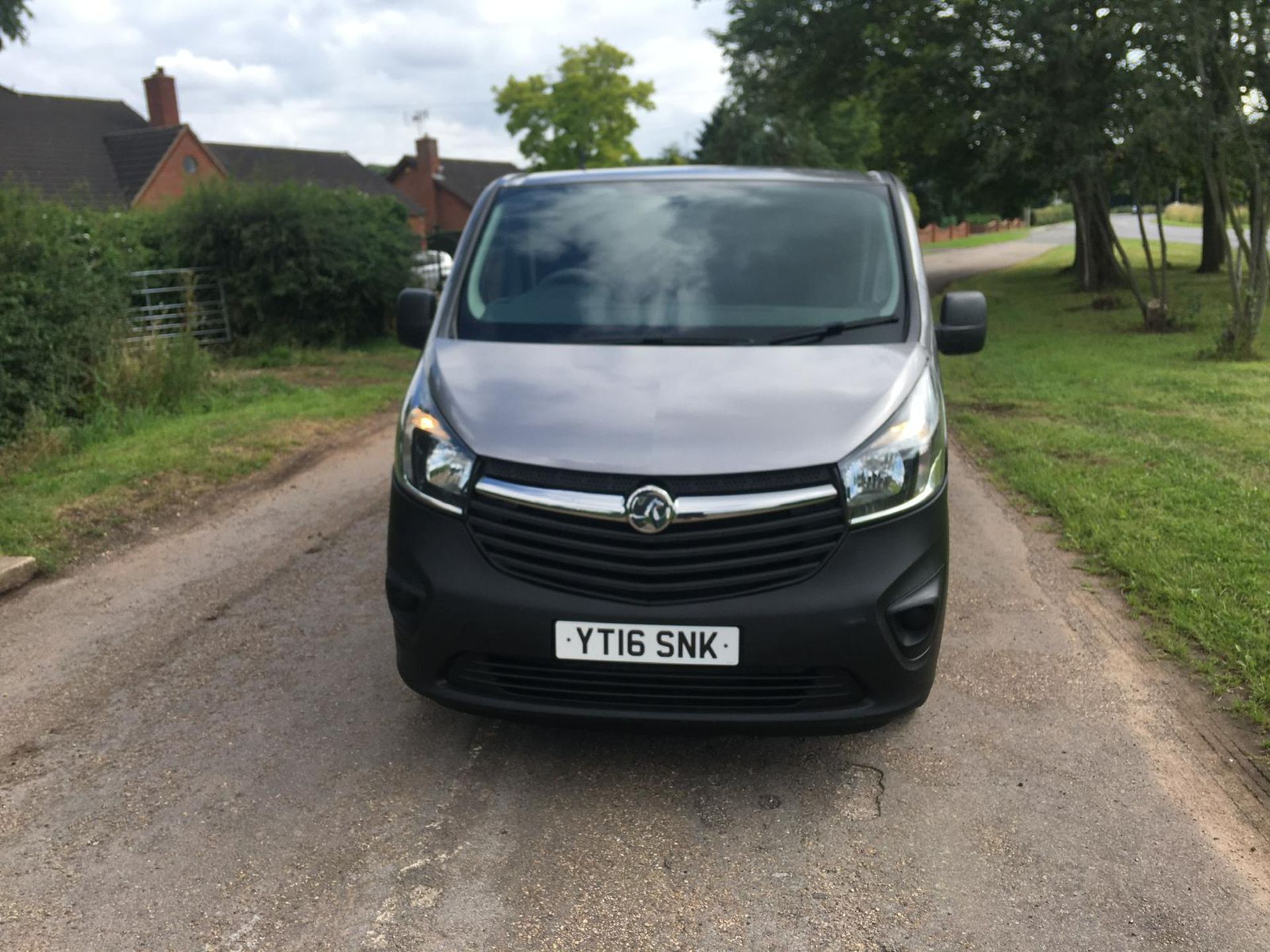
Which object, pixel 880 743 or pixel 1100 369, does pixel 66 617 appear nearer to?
pixel 880 743

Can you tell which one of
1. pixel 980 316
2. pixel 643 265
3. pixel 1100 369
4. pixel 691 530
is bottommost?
pixel 1100 369

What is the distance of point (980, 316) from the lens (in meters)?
4.52

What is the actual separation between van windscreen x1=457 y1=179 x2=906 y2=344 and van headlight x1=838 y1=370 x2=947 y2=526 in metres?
0.51

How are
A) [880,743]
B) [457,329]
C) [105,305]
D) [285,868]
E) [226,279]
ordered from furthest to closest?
[226,279] < [105,305] < [457,329] < [880,743] < [285,868]

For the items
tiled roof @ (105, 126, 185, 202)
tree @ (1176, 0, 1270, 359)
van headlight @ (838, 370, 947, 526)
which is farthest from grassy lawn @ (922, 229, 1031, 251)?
van headlight @ (838, 370, 947, 526)

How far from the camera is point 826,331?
12.8 ft

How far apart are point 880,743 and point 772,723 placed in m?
0.74

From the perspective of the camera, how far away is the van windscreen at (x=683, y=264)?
4004 millimetres

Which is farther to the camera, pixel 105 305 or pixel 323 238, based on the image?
pixel 323 238

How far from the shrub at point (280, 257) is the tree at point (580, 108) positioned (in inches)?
1716

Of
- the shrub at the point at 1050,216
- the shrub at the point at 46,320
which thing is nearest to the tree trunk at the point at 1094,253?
the shrub at the point at 46,320

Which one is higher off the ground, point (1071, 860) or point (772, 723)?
point (772, 723)

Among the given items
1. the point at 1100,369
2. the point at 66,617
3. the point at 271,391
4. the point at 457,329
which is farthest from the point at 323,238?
the point at 457,329

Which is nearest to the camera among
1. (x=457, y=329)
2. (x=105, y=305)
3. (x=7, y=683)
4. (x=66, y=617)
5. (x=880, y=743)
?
(x=880, y=743)
